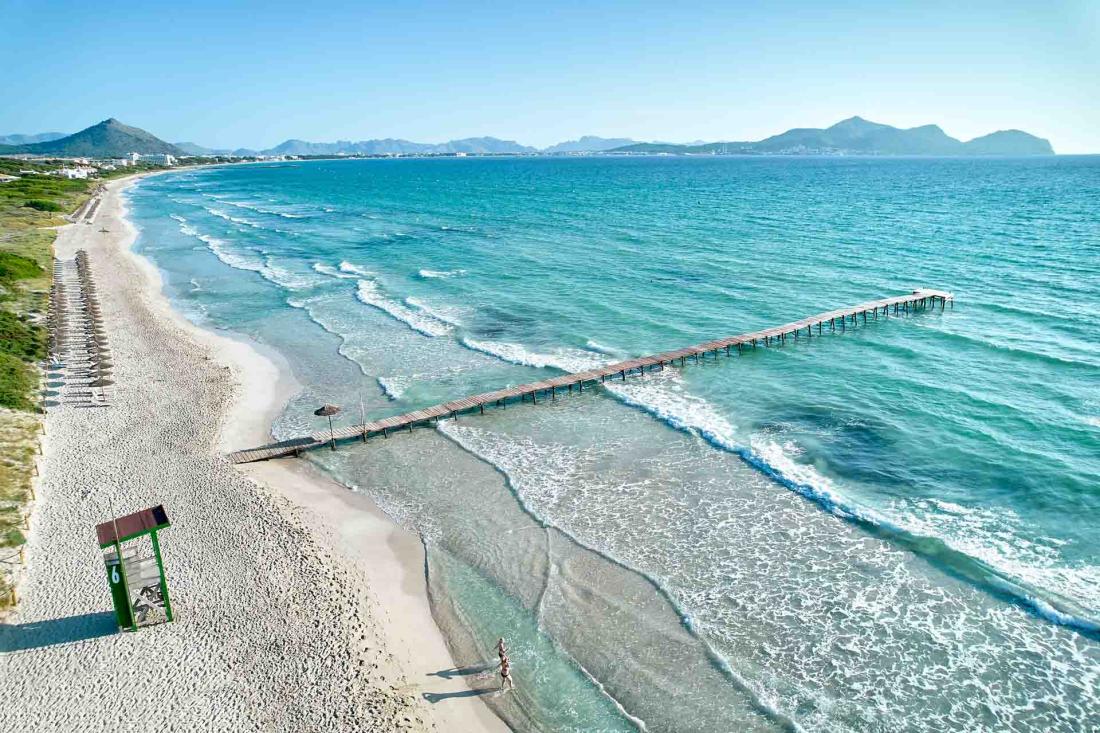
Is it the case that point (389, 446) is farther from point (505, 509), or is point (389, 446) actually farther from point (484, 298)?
point (484, 298)

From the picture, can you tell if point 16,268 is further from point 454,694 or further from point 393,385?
point 454,694

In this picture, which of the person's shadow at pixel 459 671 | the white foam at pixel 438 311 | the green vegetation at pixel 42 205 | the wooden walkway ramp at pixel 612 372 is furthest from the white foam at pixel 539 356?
the green vegetation at pixel 42 205

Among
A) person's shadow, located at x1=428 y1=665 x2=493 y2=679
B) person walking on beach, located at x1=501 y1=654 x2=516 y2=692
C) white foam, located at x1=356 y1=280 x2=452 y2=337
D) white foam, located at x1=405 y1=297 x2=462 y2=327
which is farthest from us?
white foam, located at x1=405 y1=297 x2=462 y2=327

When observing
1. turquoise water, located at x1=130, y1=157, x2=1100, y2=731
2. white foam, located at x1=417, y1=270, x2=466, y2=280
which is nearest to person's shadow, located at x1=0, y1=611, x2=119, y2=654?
turquoise water, located at x1=130, y1=157, x2=1100, y2=731

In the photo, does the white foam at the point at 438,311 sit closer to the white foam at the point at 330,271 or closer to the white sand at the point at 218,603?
the white foam at the point at 330,271

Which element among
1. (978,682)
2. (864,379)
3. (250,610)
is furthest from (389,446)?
(864,379)

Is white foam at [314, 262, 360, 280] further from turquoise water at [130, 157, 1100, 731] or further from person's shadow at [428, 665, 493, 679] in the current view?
person's shadow at [428, 665, 493, 679]

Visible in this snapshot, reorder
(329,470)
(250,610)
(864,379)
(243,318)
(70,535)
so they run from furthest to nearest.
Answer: (243,318)
(864,379)
(329,470)
(70,535)
(250,610)
